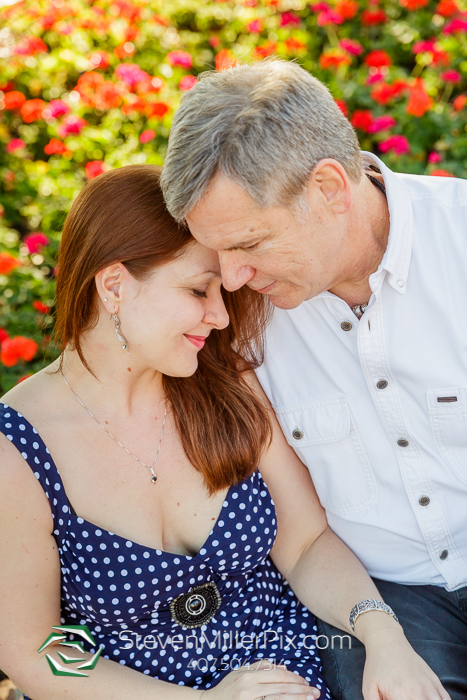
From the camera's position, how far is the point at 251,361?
2180 millimetres

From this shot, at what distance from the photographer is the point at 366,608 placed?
6.15ft

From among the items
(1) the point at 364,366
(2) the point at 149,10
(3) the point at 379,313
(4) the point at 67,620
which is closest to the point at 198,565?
(4) the point at 67,620

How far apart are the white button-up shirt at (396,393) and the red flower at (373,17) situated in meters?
2.81

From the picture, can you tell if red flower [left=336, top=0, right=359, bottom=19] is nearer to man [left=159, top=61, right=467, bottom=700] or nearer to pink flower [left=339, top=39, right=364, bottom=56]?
pink flower [left=339, top=39, right=364, bottom=56]

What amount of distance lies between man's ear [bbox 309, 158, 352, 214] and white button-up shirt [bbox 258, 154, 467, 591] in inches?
8.5

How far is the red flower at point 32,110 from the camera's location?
423cm

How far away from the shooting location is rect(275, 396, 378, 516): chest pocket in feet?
6.70

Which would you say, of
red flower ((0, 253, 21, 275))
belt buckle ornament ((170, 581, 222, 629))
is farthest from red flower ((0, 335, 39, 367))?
belt buckle ornament ((170, 581, 222, 629))

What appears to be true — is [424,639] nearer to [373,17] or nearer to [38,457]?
[38,457]

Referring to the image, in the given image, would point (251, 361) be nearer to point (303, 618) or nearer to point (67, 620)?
point (303, 618)

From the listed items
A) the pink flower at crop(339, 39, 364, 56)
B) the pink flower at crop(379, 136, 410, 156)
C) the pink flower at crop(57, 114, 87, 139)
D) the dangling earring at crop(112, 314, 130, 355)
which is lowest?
the dangling earring at crop(112, 314, 130, 355)

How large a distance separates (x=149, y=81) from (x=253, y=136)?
277 cm

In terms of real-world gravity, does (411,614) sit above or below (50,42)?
below

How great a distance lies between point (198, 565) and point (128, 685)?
36 centimetres
